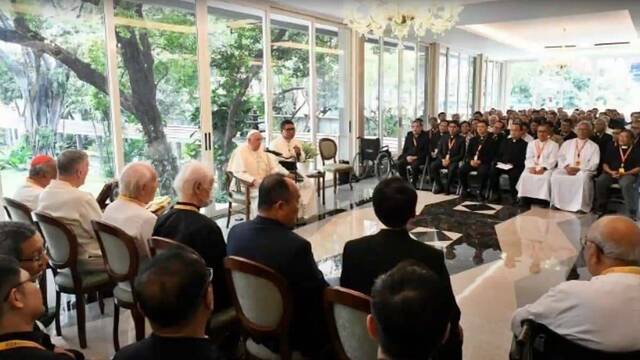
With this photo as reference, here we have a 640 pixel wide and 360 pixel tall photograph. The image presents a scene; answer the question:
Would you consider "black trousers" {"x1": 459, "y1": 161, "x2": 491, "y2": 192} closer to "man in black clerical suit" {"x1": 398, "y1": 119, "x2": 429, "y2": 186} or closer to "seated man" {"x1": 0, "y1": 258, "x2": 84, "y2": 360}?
"man in black clerical suit" {"x1": 398, "y1": 119, "x2": 429, "y2": 186}

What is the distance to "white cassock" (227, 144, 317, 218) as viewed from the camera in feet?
19.1

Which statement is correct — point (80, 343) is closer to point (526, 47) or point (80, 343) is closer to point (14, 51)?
point (14, 51)

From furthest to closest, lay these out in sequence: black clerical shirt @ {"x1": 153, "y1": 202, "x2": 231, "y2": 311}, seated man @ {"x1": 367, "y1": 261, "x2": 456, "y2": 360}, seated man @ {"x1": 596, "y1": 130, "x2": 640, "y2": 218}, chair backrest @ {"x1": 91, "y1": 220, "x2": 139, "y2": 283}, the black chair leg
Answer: seated man @ {"x1": 596, "y1": 130, "x2": 640, "y2": 218}, the black chair leg, chair backrest @ {"x1": 91, "y1": 220, "x2": 139, "y2": 283}, black clerical shirt @ {"x1": 153, "y1": 202, "x2": 231, "y2": 311}, seated man @ {"x1": 367, "y1": 261, "x2": 456, "y2": 360}

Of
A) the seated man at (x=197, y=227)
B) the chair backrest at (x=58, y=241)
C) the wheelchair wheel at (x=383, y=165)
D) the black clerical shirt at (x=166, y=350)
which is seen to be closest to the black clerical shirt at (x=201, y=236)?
the seated man at (x=197, y=227)

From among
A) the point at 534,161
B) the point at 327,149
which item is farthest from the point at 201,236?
the point at 534,161

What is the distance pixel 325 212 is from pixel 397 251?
15.4 ft

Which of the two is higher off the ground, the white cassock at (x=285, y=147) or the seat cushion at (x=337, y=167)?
the white cassock at (x=285, y=147)

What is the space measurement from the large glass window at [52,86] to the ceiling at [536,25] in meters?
2.97

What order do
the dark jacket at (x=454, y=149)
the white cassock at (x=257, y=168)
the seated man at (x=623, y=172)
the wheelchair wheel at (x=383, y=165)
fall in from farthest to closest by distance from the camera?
the wheelchair wheel at (x=383, y=165) < the dark jacket at (x=454, y=149) < the seated man at (x=623, y=172) < the white cassock at (x=257, y=168)

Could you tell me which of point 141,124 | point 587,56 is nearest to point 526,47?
point 587,56

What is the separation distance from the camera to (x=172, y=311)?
3.94ft

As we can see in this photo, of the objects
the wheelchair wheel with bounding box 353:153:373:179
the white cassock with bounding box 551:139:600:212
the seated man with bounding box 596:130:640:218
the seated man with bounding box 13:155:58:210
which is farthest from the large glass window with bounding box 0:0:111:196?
the seated man with bounding box 596:130:640:218

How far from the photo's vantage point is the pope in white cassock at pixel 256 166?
5.82 m

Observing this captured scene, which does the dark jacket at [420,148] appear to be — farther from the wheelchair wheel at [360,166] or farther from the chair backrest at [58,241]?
the chair backrest at [58,241]
